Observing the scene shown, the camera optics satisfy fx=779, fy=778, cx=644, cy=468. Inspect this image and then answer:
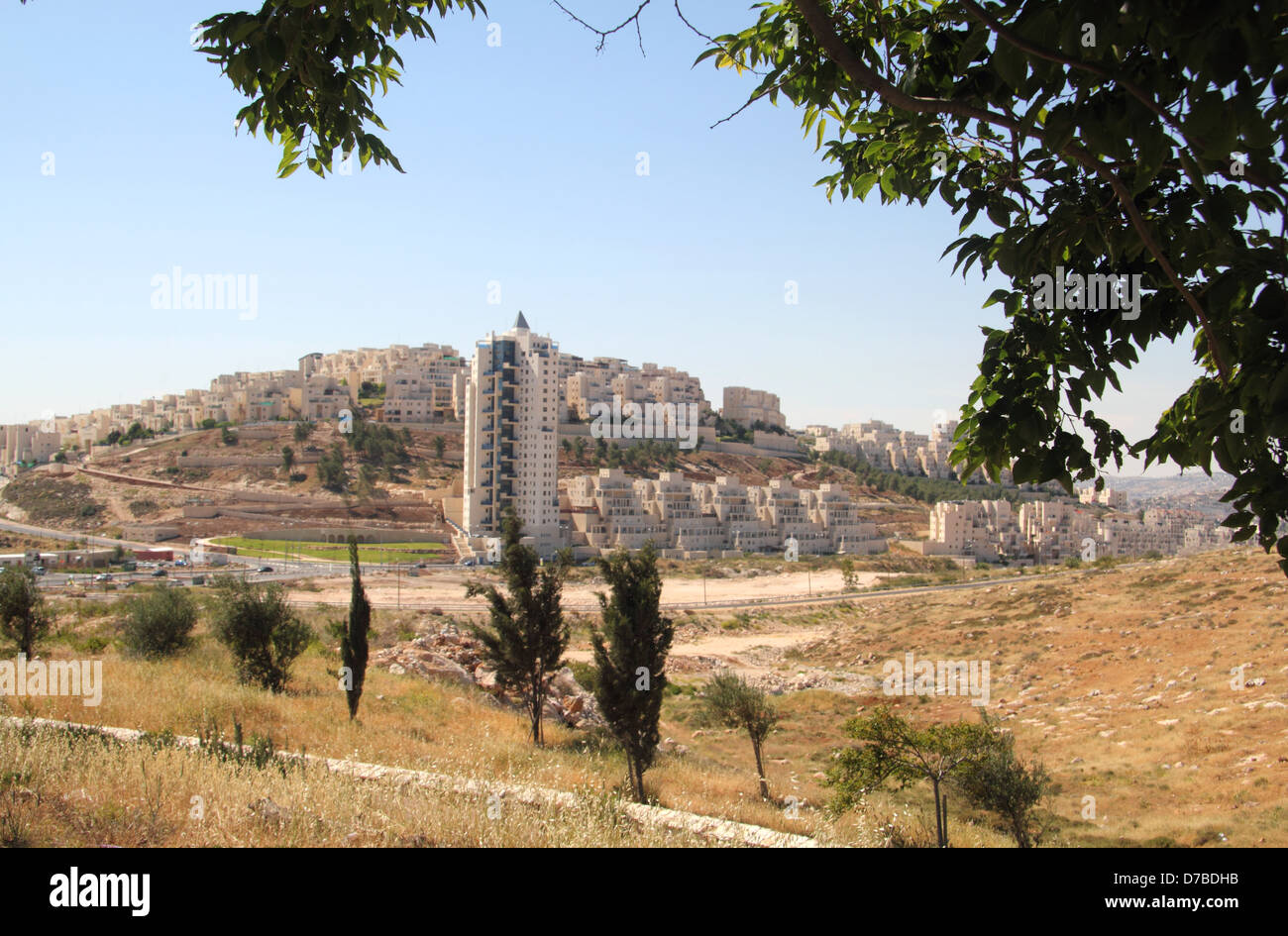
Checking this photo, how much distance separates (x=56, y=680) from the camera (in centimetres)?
1054

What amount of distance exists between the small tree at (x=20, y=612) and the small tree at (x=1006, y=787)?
60.8 feet

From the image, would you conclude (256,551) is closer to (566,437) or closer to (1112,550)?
(566,437)

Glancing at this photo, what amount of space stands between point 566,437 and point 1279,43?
102 m

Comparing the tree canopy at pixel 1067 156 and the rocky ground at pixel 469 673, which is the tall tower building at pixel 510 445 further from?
the tree canopy at pixel 1067 156

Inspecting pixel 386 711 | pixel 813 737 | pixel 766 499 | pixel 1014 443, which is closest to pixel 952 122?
pixel 1014 443

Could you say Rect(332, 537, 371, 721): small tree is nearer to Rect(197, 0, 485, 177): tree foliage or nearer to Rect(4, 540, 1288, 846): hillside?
Rect(4, 540, 1288, 846): hillside

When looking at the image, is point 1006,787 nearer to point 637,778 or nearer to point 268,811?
point 637,778

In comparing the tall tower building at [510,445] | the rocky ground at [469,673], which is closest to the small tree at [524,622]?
the rocky ground at [469,673]

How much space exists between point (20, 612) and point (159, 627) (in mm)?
2637

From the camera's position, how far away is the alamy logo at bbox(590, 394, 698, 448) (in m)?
111

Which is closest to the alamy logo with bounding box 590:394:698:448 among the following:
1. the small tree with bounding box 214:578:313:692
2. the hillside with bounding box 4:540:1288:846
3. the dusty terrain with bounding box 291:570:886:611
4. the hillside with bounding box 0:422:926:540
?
the hillside with bounding box 0:422:926:540

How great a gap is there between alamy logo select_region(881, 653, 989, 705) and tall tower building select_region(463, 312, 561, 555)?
40.5m
